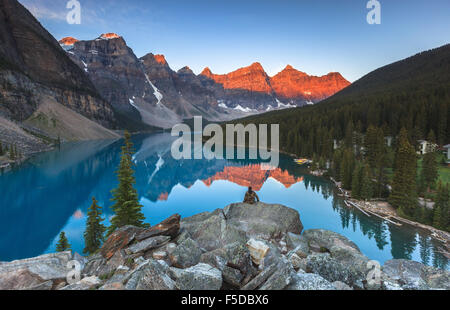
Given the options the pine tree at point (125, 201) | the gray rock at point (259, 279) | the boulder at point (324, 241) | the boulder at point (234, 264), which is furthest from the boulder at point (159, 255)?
the pine tree at point (125, 201)

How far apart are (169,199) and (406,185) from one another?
115ft

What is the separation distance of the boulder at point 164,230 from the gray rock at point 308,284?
6.42 m

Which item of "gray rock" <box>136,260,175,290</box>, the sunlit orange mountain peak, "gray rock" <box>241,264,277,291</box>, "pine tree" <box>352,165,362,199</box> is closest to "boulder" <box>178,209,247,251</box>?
"gray rock" <box>241,264,277,291</box>

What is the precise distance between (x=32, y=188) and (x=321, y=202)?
52632 mm

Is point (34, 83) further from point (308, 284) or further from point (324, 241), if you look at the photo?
point (308, 284)

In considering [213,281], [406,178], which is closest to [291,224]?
[213,281]

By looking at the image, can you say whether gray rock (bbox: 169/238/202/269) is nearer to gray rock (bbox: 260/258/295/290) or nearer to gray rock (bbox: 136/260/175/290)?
gray rock (bbox: 136/260/175/290)

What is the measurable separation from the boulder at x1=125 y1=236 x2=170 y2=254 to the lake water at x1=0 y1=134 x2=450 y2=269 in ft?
54.0

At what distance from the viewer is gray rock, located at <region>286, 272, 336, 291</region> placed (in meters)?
6.08

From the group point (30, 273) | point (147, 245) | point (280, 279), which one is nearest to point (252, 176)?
point (147, 245)

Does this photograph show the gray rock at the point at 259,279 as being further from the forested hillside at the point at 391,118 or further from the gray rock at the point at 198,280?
the forested hillside at the point at 391,118

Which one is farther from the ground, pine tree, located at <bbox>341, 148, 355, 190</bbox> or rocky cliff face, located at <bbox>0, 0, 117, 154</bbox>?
rocky cliff face, located at <bbox>0, 0, 117, 154</bbox>

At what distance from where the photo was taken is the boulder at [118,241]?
9.92 meters

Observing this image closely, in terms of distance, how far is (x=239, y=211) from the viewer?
17.0 m
